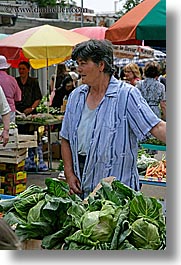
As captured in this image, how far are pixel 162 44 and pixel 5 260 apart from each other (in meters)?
4.89

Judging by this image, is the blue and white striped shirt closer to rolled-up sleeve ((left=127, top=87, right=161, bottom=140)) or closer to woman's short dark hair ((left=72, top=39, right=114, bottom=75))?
rolled-up sleeve ((left=127, top=87, right=161, bottom=140))

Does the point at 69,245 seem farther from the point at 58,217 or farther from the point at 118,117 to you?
the point at 118,117

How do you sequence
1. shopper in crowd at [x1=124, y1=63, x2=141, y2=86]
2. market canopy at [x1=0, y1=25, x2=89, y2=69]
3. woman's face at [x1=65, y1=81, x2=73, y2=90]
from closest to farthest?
market canopy at [x1=0, y1=25, x2=89, y2=69] → shopper in crowd at [x1=124, y1=63, x2=141, y2=86] → woman's face at [x1=65, y1=81, x2=73, y2=90]

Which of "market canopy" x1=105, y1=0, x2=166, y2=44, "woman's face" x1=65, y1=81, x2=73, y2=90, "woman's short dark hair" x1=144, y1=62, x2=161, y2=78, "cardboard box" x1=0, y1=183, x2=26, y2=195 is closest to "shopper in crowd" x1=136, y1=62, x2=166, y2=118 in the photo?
"woman's short dark hair" x1=144, y1=62, x2=161, y2=78

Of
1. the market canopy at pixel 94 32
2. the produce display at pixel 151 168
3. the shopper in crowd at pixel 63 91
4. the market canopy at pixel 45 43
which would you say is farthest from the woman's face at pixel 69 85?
the produce display at pixel 151 168

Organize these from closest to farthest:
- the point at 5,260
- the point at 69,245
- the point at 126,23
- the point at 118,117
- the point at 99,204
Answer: the point at 5,260
the point at 69,245
the point at 99,204
the point at 118,117
the point at 126,23

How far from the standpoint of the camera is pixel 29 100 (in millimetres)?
8594

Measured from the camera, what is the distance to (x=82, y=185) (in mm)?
3166

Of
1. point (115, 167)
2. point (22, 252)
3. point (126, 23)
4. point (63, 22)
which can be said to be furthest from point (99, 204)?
point (63, 22)

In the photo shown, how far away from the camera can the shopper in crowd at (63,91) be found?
33.9 feet

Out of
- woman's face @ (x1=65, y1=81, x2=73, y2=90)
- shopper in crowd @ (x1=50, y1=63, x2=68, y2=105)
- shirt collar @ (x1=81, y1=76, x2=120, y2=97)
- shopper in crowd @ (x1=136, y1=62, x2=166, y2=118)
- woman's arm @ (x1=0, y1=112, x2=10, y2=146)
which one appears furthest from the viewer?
shopper in crowd @ (x1=50, y1=63, x2=68, y2=105)

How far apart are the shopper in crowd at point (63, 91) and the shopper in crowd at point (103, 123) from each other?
7150 millimetres

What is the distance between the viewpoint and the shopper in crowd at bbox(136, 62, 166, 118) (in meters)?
7.13

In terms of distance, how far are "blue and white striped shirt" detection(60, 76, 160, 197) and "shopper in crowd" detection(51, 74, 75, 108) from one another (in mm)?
7235
